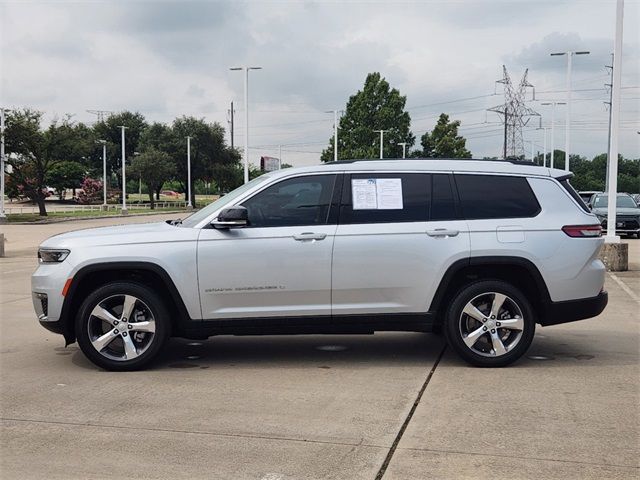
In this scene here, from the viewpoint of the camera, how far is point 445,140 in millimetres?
77000

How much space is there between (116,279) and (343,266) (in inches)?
79.1

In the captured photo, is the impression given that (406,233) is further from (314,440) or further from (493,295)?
(314,440)

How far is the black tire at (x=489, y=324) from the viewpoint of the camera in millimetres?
6047

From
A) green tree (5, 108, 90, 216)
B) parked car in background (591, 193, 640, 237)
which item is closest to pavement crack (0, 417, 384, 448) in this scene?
parked car in background (591, 193, 640, 237)

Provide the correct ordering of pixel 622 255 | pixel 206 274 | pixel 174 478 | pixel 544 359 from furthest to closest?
pixel 622 255 → pixel 544 359 → pixel 206 274 → pixel 174 478

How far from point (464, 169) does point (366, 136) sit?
218 feet

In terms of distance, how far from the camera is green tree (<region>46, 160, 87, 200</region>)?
254 feet

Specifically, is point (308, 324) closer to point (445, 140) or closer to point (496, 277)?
point (496, 277)

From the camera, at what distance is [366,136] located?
71.8 metres

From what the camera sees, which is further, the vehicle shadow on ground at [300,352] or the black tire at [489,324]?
the vehicle shadow on ground at [300,352]

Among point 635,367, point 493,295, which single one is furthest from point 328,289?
point 635,367

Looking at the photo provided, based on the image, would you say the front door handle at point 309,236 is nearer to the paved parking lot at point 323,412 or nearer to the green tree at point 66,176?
the paved parking lot at point 323,412

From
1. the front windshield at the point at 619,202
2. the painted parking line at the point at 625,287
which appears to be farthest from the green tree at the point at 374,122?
the painted parking line at the point at 625,287

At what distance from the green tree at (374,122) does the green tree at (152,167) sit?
1638cm
